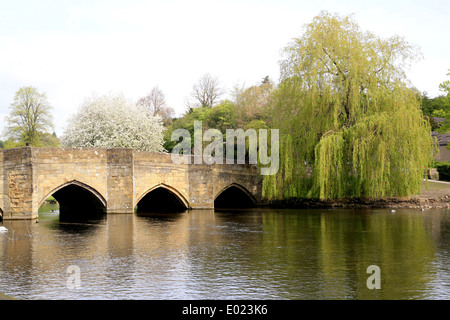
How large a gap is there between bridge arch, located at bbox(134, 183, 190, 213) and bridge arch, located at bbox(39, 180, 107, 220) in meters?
2.05

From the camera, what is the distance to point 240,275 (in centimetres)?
884

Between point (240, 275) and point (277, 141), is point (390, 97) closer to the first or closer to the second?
point (277, 141)

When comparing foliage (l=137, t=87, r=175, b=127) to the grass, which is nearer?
the grass

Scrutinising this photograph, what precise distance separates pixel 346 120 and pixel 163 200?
11081 millimetres

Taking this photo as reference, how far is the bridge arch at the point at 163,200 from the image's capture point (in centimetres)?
2534

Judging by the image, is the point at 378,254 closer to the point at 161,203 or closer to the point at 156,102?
the point at 161,203

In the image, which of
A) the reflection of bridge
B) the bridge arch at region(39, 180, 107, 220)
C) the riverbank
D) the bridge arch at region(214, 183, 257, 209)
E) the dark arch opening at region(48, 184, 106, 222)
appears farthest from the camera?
the bridge arch at region(214, 183, 257, 209)

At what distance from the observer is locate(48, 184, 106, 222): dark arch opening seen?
76.4 feet

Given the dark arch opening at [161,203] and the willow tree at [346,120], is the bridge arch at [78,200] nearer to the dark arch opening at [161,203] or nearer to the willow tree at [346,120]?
the dark arch opening at [161,203]

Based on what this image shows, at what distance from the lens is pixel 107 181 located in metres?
22.6

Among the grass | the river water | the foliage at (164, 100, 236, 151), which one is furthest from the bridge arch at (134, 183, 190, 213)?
the grass

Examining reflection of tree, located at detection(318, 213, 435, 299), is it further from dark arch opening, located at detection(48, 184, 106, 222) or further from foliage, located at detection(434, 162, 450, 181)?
foliage, located at detection(434, 162, 450, 181)
